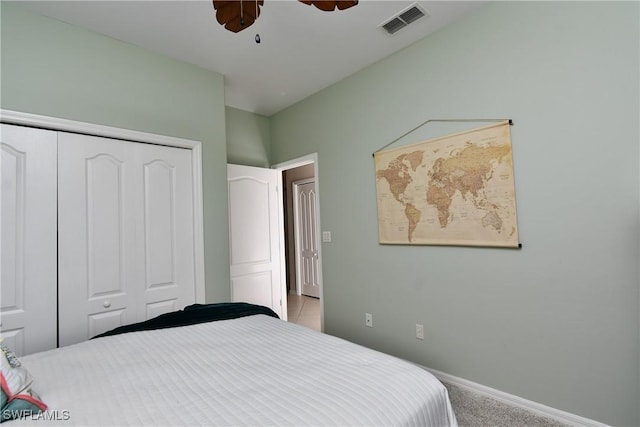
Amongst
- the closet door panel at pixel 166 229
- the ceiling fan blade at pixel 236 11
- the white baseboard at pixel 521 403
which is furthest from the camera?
the closet door panel at pixel 166 229

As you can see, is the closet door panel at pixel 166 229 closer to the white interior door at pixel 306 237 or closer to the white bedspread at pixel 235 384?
the white bedspread at pixel 235 384

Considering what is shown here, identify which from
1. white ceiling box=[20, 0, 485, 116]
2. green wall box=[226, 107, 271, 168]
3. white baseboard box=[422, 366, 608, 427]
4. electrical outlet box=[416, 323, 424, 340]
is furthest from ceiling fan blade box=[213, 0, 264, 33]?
white baseboard box=[422, 366, 608, 427]

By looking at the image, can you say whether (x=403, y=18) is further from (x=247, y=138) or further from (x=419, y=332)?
(x=419, y=332)

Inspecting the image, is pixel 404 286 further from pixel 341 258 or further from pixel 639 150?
pixel 639 150

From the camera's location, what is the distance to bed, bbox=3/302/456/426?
92cm

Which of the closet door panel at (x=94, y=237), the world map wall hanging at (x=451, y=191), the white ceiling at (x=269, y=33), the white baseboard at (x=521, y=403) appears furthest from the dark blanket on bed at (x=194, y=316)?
the white ceiling at (x=269, y=33)

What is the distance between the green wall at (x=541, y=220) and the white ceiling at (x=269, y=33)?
0.97 feet

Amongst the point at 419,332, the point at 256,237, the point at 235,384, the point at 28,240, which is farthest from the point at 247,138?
the point at 235,384

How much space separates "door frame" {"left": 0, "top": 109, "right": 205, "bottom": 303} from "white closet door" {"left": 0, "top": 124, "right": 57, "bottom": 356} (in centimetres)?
6

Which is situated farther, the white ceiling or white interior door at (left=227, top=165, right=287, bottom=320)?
white interior door at (left=227, top=165, right=287, bottom=320)

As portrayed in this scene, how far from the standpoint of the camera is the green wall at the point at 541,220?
5.65 ft

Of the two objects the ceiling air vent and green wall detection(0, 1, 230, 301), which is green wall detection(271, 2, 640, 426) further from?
green wall detection(0, 1, 230, 301)

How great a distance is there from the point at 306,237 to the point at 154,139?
3559mm

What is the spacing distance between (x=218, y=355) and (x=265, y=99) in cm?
297
